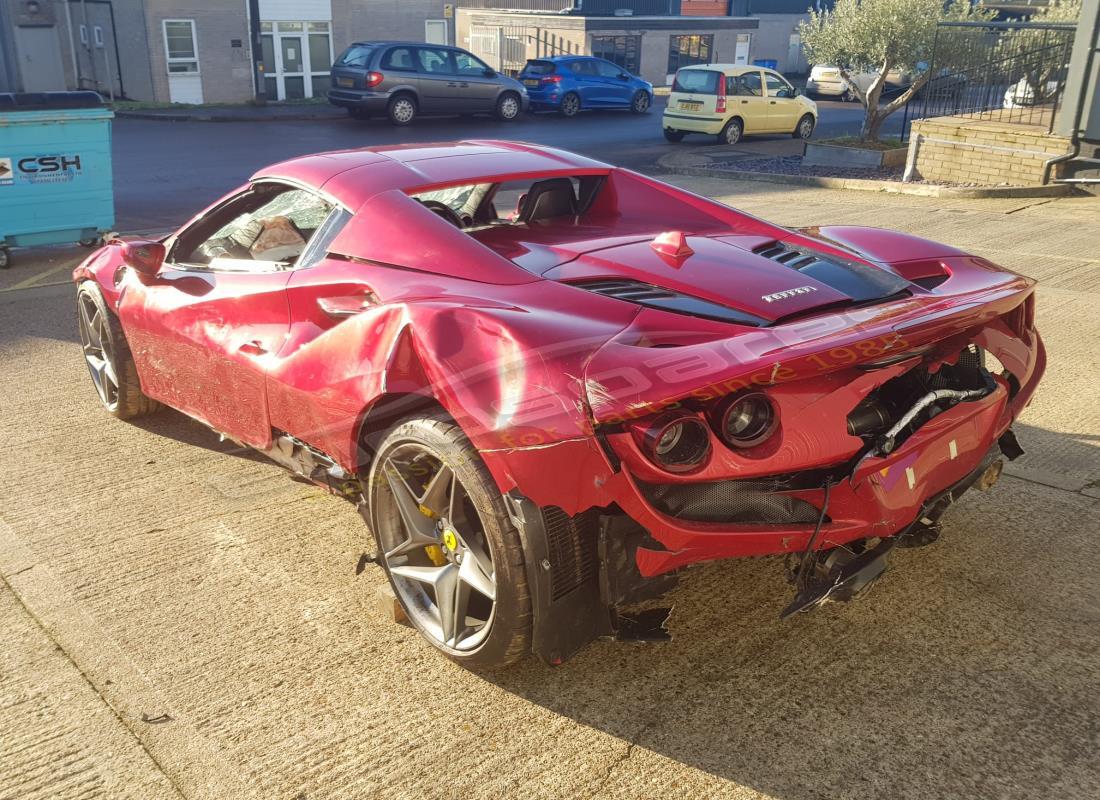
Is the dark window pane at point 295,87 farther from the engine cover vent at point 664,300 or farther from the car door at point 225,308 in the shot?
the engine cover vent at point 664,300

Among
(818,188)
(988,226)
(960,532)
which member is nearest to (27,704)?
(960,532)

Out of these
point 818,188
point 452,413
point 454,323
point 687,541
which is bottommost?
point 818,188

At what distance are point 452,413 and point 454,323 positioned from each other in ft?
0.90

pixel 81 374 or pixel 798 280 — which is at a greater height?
pixel 798 280

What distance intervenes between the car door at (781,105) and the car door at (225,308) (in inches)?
707

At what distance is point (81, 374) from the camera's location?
6.32 meters

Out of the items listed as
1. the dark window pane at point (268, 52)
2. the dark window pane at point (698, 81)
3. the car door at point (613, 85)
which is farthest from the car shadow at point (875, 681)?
the dark window pane at point (268, 52)

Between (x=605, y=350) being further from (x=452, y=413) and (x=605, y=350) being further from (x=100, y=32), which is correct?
(x=100, y=32)

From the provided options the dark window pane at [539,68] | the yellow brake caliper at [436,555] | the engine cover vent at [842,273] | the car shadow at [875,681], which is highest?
the engine cover vent at [842,273]

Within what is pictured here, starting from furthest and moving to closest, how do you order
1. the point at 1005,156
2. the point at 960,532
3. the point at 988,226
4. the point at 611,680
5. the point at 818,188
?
the point at 818,188
the point at 1005,156
the point at 988,226
the point at 960,532
the point at 611,680

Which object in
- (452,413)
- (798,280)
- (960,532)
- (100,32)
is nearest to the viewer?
(452,413)

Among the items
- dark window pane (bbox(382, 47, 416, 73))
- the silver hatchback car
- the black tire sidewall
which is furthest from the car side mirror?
dark window pane (bbox(382, 47, 416, 73))

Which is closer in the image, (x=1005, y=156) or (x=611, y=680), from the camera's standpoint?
(x=611, y=680)

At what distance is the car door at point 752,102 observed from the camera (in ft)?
66.6
